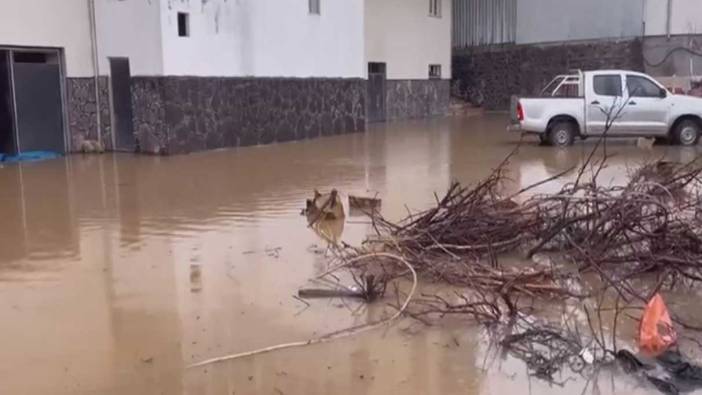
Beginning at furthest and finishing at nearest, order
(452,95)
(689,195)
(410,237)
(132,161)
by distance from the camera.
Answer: (452,95), (132,161), (689,195), (410,237)

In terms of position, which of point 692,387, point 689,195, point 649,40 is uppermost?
point 649,40

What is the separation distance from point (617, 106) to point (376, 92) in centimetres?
1329

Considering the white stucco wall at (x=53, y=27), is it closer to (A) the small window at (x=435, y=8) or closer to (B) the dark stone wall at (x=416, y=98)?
(B) the dark stone wall at (x=416, y=98)

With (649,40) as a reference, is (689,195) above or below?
below

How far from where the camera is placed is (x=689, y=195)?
7.92 metres

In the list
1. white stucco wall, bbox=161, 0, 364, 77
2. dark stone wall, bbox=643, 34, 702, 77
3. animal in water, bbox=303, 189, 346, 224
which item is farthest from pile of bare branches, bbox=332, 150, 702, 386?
dark stone wall, bbox=643, 34, 702, 77

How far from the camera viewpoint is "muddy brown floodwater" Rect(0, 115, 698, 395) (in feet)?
15.3

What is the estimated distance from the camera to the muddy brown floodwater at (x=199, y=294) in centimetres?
465

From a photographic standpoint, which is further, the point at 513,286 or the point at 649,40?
the point at 649,40

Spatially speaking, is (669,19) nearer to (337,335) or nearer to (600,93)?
(600,93)

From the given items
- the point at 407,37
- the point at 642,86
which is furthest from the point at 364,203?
the point at 407,37

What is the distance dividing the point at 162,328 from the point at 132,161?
37.2 feet

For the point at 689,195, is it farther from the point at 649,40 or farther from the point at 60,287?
the point at 649,40

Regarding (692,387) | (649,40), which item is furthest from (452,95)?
(692,387)
